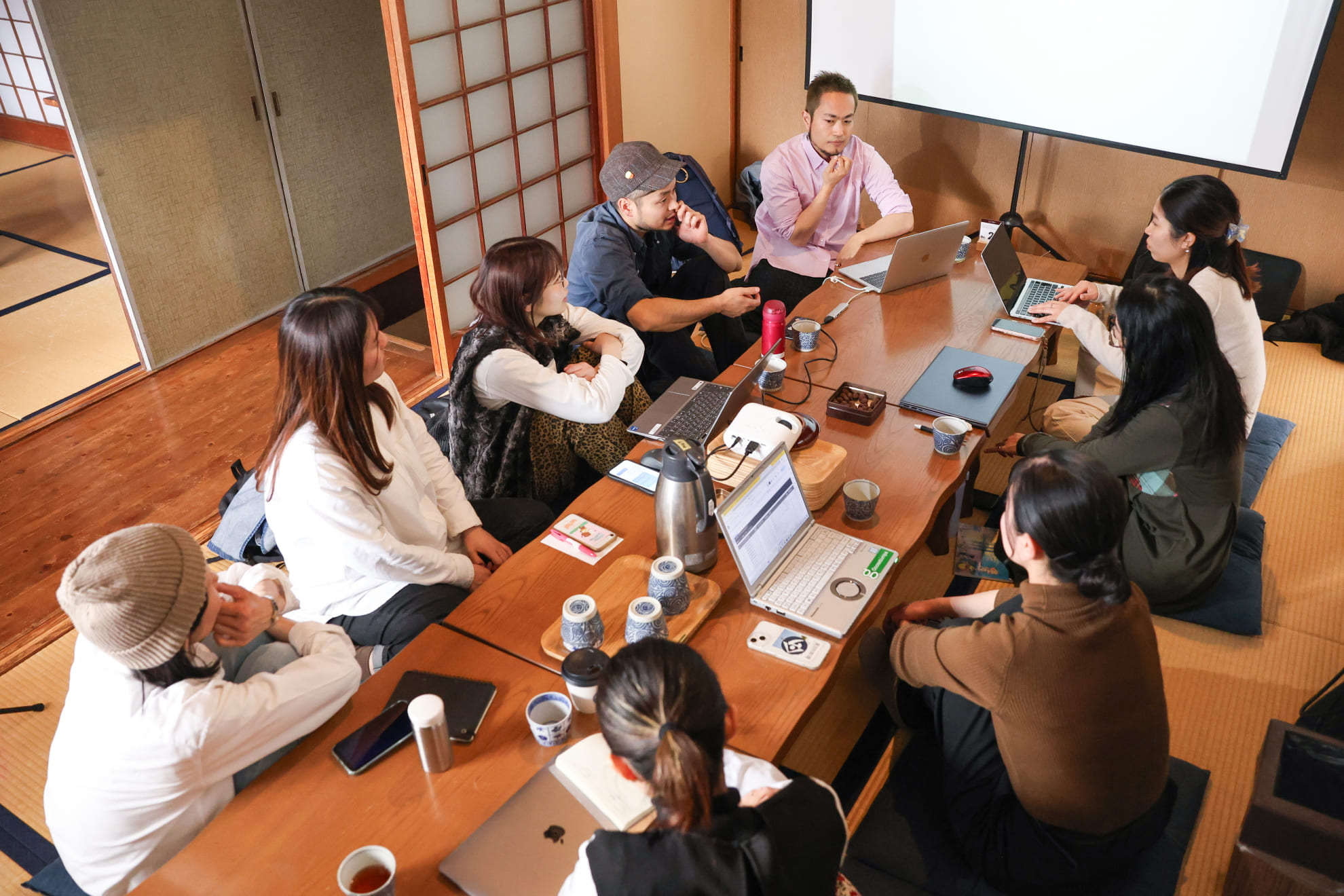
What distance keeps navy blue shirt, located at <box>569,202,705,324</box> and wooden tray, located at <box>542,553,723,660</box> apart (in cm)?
125

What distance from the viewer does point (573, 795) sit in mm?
1442

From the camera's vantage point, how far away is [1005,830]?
171 cm

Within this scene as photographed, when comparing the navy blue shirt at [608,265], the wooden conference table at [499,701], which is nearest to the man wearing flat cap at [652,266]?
the navy blue shirt at [608,265]

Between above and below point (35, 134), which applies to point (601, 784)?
above

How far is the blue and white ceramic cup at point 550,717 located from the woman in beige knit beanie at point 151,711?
328 mm

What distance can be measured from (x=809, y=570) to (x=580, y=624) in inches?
19.6

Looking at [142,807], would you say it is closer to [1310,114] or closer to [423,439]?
[423,439]

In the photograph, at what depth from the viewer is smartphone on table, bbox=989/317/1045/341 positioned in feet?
9.15

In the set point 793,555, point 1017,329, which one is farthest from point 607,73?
point 793,555

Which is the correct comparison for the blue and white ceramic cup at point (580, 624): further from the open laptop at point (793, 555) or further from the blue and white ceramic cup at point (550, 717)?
the open laptop at point (793, 555)

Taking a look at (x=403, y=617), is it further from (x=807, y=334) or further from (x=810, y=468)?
(x=807, y=334)

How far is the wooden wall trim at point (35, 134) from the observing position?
6.63 m

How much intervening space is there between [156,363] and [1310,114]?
491cm

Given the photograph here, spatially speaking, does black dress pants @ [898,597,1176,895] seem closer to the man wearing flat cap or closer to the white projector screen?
the man wearing flat cap
